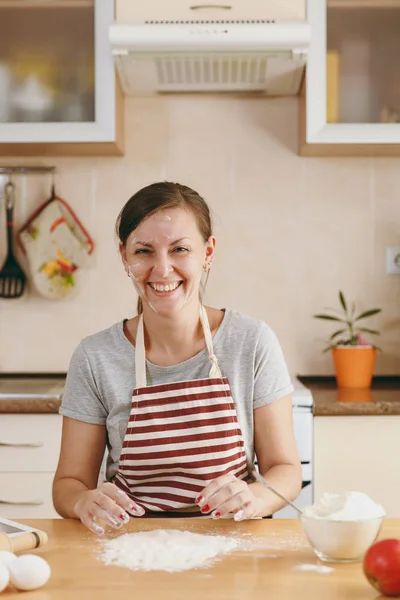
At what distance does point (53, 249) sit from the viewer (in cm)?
274

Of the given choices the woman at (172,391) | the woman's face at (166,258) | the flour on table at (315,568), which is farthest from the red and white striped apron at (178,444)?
the flour on table at (315,568)

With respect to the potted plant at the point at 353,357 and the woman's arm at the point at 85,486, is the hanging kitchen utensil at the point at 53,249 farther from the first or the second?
the woman's arm at the point at 85,486

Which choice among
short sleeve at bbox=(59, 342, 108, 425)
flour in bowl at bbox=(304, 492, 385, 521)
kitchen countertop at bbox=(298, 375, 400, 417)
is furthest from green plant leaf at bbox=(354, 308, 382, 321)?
flour in bowl at bbox=(304, 492, 385, 521)

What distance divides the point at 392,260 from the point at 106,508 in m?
1.78

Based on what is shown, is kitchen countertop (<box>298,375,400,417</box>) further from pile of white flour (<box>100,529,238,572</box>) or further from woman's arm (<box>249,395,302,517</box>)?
pile of white flour (<box>100,529,238,572</box>)

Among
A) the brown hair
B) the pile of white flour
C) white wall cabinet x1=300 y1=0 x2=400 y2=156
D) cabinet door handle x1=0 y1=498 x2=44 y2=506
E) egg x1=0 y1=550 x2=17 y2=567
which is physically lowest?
cabinet door handle x1=0 y1=498 x2=44 y2=506

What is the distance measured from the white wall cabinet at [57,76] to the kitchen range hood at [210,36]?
9cm

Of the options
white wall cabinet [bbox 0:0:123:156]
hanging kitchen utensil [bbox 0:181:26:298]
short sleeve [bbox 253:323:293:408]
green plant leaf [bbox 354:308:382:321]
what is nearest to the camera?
short sleeve [bbox 253:323:293:408]

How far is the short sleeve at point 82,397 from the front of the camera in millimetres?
1587

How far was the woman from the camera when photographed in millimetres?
1513

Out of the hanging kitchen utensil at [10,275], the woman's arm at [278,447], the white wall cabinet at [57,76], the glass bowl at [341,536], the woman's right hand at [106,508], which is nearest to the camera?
the glass bowl at [341,536]

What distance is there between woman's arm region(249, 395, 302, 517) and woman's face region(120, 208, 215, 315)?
280 millimetres

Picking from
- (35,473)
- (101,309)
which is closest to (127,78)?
(101,309)

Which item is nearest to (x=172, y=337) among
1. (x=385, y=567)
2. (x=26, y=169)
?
(x=385, y=567)
